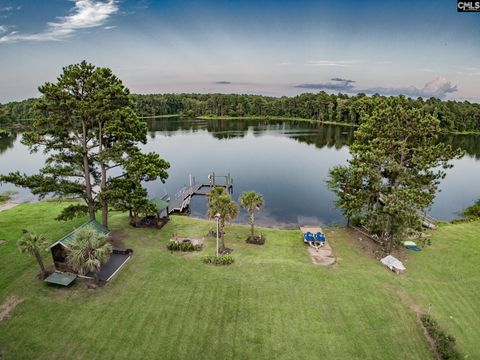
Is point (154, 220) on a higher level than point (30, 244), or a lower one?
lower

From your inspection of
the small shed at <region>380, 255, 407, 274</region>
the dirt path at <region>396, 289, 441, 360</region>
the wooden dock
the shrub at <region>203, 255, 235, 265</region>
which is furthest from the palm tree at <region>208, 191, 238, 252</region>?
the wooden dock

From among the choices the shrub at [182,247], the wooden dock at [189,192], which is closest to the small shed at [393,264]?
the shrub at [182,247]

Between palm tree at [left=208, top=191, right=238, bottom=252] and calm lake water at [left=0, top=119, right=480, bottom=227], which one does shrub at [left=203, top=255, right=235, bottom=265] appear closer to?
palm tree at [left=208, top=191, right=238, bottom=252]

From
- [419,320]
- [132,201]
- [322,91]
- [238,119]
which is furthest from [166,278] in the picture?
[322,91]

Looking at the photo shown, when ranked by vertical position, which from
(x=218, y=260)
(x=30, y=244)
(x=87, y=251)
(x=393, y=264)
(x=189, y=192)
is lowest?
(x=189, y=192)

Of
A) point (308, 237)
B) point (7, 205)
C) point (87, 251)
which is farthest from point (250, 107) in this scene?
point (87, 251)

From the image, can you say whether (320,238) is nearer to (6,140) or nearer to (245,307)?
(245,307)

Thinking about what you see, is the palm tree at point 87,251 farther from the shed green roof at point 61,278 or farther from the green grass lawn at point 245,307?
the green grass lawn at point 245,307
